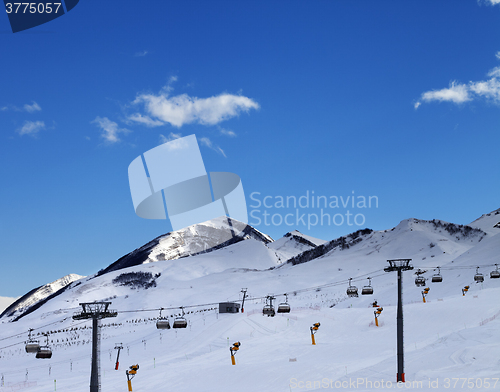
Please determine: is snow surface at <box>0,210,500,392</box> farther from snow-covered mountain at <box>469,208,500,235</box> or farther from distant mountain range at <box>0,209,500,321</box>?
snow-covered mountain at <box>469,208,500,235</box>

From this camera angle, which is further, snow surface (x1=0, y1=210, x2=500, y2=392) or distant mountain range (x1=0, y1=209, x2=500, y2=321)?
distant mountain range (x1=0, y1=209, x2=500, y2=321)

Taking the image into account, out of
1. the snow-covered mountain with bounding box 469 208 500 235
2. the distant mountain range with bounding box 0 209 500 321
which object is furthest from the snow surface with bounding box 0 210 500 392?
the snow-covered mountain with bounding box 469 208 500 235

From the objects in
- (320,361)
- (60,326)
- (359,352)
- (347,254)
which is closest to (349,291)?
(359,352)

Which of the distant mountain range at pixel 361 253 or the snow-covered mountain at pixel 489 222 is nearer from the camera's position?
the distant mountain range at pixel 361 253

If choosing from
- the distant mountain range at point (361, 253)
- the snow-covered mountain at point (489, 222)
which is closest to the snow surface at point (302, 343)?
the distant mountain range at point (361, 253)

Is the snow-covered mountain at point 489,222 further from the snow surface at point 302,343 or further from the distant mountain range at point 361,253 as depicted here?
the snow surface at point 302,343

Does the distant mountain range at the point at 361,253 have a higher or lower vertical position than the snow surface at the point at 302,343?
higher

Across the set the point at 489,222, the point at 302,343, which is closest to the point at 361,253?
the point at 489,222

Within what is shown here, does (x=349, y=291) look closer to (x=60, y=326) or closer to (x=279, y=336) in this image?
(x=279, y=336)

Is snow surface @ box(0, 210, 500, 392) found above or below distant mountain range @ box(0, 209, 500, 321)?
below

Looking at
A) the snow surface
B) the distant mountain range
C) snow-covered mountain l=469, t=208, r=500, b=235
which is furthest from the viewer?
snow-covered mountain l=469, t=208, r=500, b=235

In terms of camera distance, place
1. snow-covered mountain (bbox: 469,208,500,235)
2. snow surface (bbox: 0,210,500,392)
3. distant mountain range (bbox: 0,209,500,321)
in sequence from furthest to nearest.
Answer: snow-covered mountain (bbox: 469,208,500,235) < distant mountain range (bbox: 0,209,500,321) < snow surface (bbox: 0,210,500,392)

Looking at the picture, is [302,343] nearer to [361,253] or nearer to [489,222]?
[361,253]

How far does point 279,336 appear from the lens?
147ft
